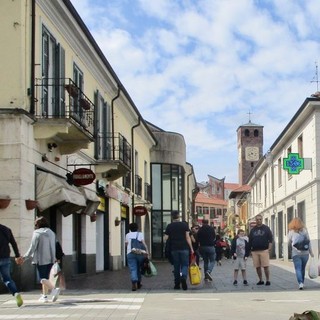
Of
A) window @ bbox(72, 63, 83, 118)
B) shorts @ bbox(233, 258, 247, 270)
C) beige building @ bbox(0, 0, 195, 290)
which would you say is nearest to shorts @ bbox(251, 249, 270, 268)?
shorts @ bbox(233, 258, 247, 270)

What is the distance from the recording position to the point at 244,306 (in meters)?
11.7

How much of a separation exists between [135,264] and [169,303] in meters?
3.30

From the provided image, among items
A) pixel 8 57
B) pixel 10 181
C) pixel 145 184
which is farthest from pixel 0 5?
pixel 145 184

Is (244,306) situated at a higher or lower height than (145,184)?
lower

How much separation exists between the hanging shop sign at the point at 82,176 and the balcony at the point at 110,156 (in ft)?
11.9

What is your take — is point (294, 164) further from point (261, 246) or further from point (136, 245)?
point (136, 245)

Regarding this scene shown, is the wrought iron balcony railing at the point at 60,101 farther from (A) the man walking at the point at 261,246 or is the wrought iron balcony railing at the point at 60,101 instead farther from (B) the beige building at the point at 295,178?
(B) the beige building at the point at 295,178

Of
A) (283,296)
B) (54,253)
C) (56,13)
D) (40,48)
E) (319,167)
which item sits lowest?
(283,296)

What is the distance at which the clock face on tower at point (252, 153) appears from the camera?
111m

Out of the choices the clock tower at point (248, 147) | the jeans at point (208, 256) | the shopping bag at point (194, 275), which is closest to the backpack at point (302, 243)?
the shopping bag at point (194, 275)

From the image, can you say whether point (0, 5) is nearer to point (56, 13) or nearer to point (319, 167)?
point (56, 13)

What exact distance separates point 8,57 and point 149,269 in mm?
5974

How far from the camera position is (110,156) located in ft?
80.8

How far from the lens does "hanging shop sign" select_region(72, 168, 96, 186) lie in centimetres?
1855
